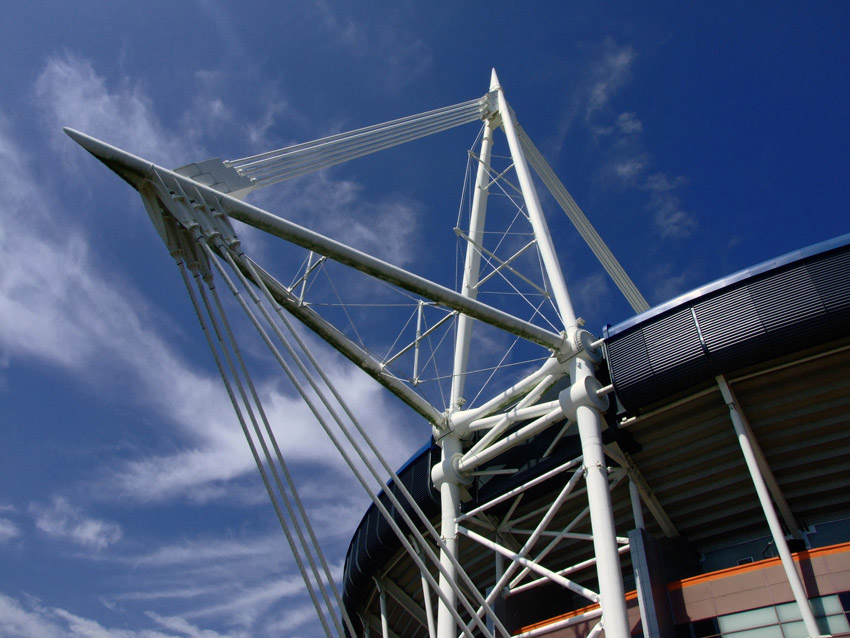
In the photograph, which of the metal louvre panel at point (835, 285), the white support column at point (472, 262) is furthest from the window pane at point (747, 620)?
the white support column at point (472, 262)

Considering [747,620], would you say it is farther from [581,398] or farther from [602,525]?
[581,398]

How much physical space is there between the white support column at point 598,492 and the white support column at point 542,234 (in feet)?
5.99

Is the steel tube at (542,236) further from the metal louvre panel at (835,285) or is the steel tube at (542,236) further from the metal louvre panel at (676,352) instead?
the metal louvre panel at (835,285)

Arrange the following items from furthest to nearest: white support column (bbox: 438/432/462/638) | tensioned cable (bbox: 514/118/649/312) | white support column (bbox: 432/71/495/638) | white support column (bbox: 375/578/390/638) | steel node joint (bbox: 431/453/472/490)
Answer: tensioned cable (bbox: 514/118/649/312) → white support column (bbox: 375/578/390/638) → steel node joint (bbox: 431/453/472/490) → white support column (bbox: 438/432/462/638) → white support column (bbox: 432/71/495/638)

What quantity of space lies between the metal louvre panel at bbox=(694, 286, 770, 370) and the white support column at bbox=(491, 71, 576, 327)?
139 inches

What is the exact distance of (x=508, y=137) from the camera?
1009 inches

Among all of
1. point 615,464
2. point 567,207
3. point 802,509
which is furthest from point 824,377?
point 567,207

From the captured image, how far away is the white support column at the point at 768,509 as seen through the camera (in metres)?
13.8

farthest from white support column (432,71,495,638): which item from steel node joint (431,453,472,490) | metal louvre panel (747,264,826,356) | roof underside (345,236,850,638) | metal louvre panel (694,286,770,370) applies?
metal louvre panel (747,264,826,356)

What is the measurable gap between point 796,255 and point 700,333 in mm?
2995

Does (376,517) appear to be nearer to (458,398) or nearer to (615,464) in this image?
(458,398)

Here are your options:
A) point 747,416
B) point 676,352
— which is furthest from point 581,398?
point 747,416

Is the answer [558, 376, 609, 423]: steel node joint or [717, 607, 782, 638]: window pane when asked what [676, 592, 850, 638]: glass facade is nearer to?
[717, 607, 782, 638]: window pane

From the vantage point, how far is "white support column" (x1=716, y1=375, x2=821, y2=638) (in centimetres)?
1381
